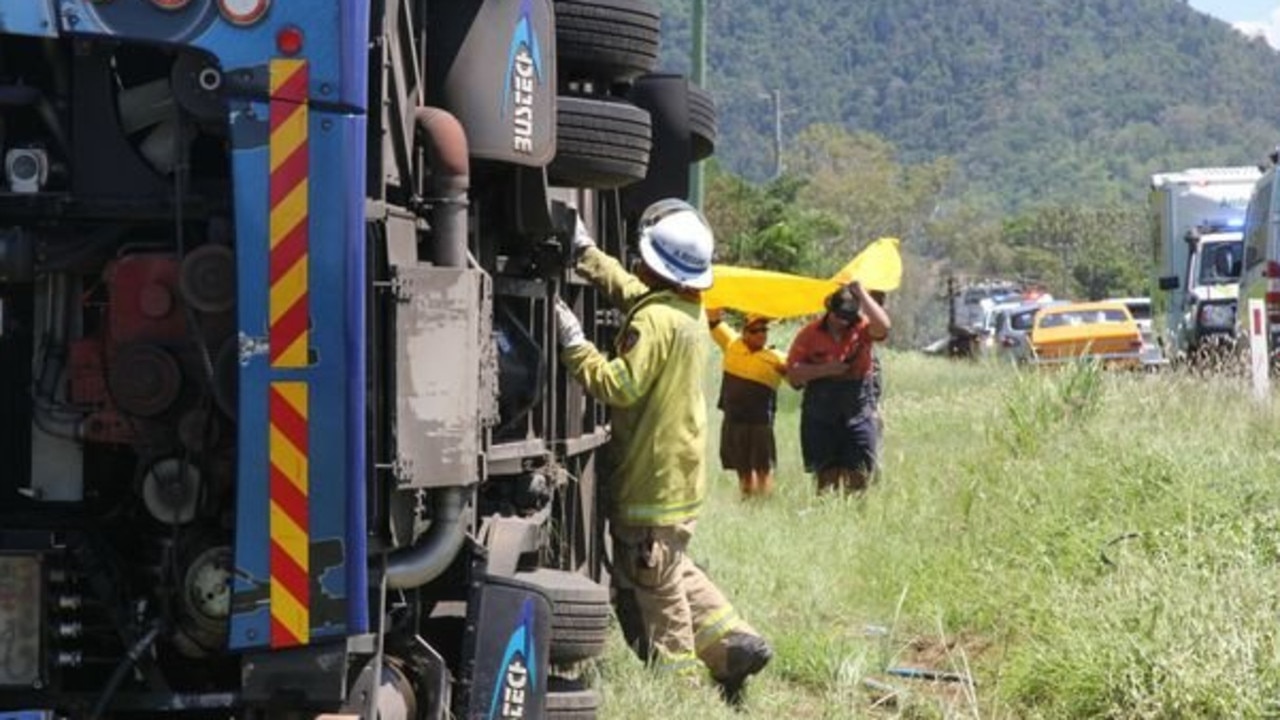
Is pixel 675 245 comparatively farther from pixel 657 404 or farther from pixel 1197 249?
pixel 1197 249

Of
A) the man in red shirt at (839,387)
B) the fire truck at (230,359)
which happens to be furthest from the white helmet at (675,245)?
the man in red shirt at (839,387)

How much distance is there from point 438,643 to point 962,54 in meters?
197

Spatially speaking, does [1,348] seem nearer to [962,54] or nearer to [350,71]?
[350,71]

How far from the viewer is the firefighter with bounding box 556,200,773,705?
7145 mm

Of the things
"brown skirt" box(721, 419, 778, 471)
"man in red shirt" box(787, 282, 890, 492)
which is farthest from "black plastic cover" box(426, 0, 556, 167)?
"brown skirt" box(721, 419, 778, 471)

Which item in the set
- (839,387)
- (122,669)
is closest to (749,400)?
(839,387)

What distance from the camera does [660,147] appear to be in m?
8.25

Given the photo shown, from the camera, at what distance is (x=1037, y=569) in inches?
344

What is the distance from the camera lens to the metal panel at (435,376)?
15.1 ft

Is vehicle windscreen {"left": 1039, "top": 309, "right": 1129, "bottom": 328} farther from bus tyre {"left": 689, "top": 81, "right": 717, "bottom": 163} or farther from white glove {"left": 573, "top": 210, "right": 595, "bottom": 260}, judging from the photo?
white glove {"left": 573, "top": 210, "right": 595, "bottom": 260}

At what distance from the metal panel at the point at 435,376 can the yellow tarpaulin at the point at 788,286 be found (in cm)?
774

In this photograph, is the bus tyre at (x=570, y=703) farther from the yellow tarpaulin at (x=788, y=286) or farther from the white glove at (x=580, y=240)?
the yellow tarpaulin at (x=788, y=286)

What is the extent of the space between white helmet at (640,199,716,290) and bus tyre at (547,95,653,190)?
86 centimetres

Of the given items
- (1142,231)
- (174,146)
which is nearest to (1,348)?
(174,146)
